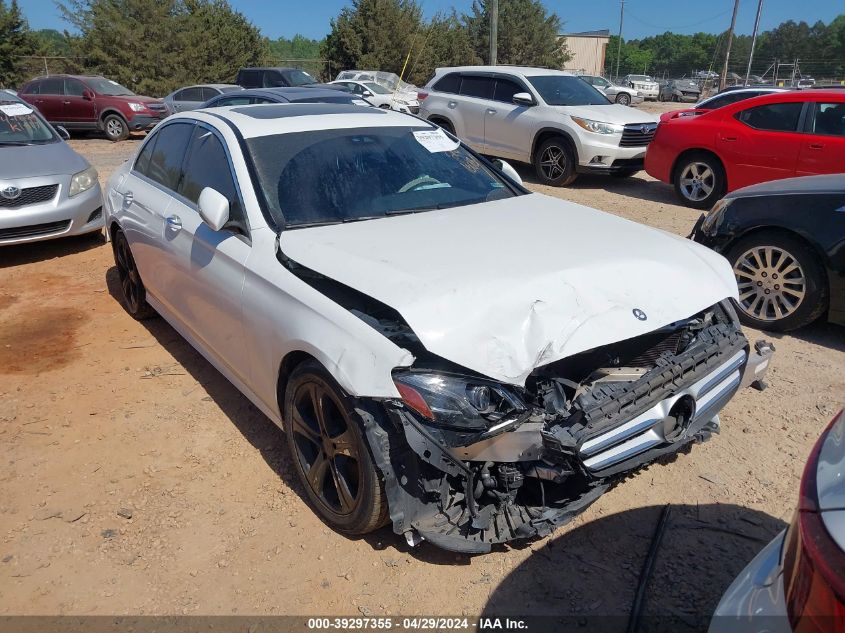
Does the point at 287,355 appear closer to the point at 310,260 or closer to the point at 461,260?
the point at 310,260

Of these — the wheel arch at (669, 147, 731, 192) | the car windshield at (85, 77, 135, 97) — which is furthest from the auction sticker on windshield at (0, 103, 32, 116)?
the car windshield at (85, 77, 135, 97)

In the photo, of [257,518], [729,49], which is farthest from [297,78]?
[729,49]

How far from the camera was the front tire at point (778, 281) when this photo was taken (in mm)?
4547

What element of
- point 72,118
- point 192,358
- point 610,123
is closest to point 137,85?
point 72,118

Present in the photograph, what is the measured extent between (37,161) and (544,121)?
7120 mm

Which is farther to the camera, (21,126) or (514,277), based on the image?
(21,126)

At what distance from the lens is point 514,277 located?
8.83 ft

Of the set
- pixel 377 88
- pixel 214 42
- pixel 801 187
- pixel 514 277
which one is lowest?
pixel 514 277

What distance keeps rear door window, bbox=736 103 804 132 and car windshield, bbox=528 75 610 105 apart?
2980 mm

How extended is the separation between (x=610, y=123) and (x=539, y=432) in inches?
344

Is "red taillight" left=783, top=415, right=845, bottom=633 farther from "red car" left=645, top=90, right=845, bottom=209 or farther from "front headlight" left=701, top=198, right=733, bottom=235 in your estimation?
"red car" left=645, top=90, right=845, bottom=209

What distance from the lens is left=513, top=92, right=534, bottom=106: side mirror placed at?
1055 centimetres

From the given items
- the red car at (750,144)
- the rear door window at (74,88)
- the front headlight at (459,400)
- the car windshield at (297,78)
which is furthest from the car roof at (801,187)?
the rear door window at (74,88)

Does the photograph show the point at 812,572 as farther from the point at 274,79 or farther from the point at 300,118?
the point at 274,79
